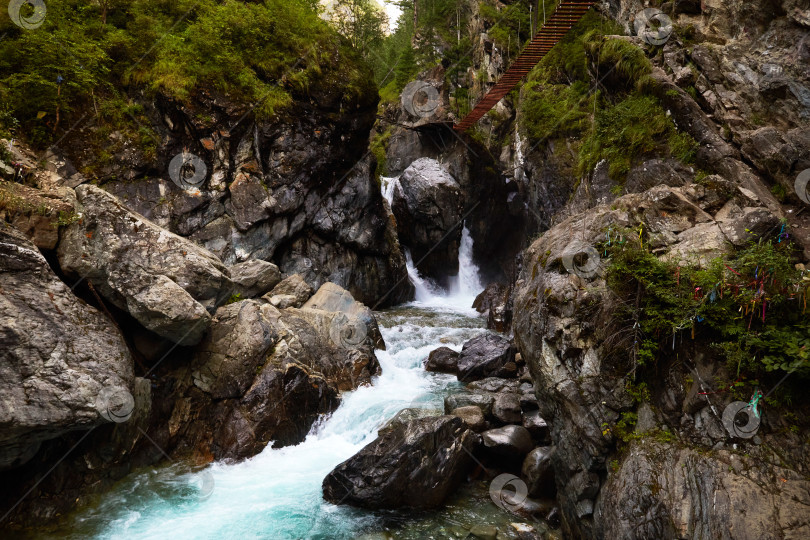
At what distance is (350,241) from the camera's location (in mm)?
18641

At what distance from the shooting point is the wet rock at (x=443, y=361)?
12148 mm

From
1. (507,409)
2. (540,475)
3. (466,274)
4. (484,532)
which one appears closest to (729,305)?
(540,475)

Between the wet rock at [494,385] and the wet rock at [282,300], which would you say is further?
the wet rock at [282,300]

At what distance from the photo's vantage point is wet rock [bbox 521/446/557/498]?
6488 mm

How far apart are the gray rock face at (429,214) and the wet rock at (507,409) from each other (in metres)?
14.6

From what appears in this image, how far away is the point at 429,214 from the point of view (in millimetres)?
22266

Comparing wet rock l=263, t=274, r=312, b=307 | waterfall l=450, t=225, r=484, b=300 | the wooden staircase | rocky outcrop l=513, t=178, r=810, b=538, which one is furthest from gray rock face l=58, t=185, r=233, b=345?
waterfall l=450, t=225, r=484, b=300

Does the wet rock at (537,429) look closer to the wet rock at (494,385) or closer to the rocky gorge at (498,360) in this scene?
the rocky gorge at (498,360)

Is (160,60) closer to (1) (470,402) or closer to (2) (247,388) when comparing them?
(2) (247,388)

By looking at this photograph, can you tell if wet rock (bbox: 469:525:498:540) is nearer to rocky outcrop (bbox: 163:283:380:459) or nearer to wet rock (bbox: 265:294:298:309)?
rocky outcrop (bbox: 163:283:380:459)

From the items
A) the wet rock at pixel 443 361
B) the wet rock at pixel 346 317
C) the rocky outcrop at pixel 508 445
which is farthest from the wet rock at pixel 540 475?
the wet rock at pixel 346 317

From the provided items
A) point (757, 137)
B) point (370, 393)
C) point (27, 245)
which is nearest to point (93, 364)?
point (27, 245)

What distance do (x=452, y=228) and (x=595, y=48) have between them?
12.4m

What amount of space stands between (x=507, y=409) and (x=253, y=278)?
22.1ft
